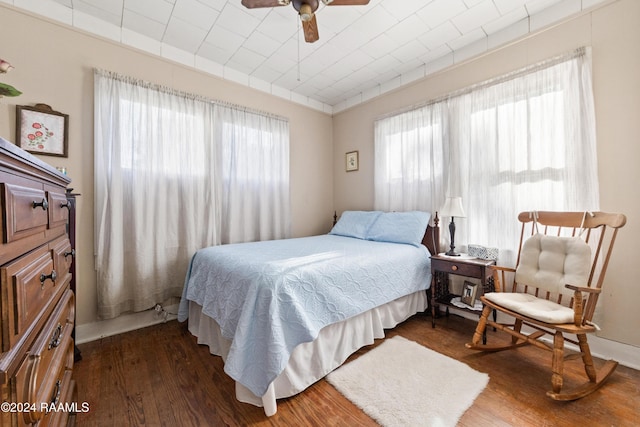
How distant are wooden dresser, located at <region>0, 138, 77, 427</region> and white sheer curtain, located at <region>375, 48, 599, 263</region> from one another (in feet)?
9.87

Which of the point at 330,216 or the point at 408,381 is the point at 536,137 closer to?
the point at 408,381

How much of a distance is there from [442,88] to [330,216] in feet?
7.49

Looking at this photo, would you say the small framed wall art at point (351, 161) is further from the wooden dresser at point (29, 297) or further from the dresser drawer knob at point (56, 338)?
the dresser drawer knob at point (56, 338)

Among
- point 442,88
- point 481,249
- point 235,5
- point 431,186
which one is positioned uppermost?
point 235,5

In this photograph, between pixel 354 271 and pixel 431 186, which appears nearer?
pixel 354 271

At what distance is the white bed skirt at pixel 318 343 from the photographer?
1.56 meters

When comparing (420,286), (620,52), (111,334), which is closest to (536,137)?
(620,52)

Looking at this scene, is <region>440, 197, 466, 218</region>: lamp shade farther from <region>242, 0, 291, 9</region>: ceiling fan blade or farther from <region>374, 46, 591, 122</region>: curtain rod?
<region>242, 0, 291, 9</region>: ceiling fan blade

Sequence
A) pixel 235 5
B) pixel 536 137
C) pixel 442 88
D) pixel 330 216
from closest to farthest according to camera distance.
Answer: pixel 235 5
pixel 536 137
pixel 442 88
pixel 330 216

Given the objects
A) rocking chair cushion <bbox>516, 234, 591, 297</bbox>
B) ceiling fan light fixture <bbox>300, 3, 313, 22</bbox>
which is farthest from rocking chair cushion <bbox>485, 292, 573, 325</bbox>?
ceiling fan light fixture <bbox>300, 3, 313, 22</bbox>

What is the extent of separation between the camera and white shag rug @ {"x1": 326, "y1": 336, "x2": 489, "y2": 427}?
144cm

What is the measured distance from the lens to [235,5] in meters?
2.12

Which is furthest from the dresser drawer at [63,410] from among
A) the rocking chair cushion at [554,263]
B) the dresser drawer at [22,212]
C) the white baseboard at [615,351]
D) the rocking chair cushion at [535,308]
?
the white baseboard at [615,351]

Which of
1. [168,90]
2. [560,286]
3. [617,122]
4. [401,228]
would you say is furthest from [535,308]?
[168,90]
